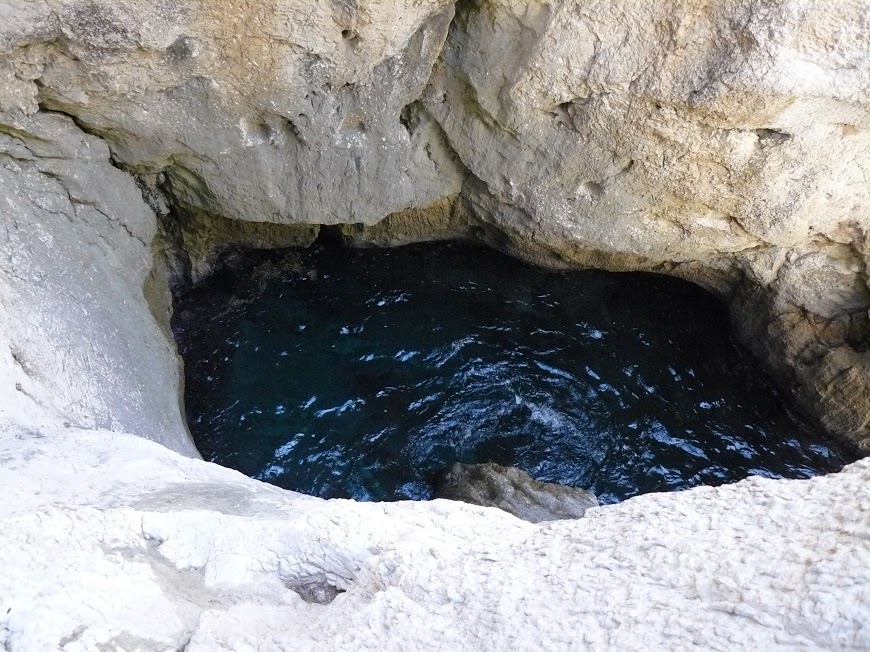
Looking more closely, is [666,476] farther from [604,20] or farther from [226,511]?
[226,511]

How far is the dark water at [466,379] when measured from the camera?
17.3ft

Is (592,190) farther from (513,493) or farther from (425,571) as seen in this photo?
(425,571)

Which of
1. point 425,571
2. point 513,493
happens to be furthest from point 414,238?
point 425,571

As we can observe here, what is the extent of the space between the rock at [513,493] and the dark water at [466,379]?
285 millimetres

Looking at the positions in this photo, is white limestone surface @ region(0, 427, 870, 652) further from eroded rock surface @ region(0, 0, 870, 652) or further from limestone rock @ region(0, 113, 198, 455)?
limestone rock @ region(0, 113, 198, 455)

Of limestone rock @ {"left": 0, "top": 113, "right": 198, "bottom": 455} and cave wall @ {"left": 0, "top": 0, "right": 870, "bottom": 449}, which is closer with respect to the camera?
limestone rock @ {"left": 0, "top": 113, "right": 198, "bottom": 455}

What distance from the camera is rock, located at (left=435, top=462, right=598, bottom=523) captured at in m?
4.65

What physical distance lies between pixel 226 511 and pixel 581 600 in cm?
130

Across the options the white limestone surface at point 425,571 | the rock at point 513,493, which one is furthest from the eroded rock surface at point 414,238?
the rock at point 513,493

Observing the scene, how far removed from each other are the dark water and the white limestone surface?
257cm

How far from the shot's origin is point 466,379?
5.77 metres

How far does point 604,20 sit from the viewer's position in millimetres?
4520

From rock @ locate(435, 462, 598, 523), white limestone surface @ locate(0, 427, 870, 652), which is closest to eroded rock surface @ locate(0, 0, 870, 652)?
white limestone surface @ locate(0, 427, 870, 652)

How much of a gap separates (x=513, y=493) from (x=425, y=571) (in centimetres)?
268
